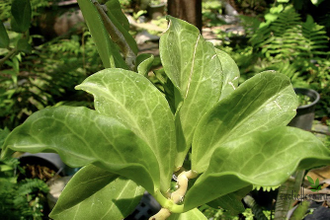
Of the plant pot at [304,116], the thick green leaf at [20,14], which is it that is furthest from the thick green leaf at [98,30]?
the plant pot at [304,116]

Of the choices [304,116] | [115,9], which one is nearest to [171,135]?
[115,9]

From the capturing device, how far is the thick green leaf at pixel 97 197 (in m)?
0.44

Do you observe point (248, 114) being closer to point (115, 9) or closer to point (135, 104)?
point (135, 104)

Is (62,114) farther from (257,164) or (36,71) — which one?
(36,71)

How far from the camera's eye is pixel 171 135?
Result: 422mm

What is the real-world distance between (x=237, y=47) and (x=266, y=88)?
12.3 feet

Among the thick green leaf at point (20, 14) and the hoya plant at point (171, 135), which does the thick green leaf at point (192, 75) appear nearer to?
the hoya plant at point (171, 135)

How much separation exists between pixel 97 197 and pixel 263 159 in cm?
26

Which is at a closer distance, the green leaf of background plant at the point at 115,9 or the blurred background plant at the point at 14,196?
the green leaf of background plant at the point at 115,9

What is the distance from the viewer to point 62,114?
327 mm

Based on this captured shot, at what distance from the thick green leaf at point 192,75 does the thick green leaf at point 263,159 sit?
13cm

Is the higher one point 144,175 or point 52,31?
point 144,175

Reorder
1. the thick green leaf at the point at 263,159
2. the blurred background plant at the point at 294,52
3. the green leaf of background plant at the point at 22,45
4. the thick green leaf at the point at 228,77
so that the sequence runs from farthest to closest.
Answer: the blurred background plant at the point at 294,52 → the green leaf of background plant at the point at 22,45 → the thick green leaf at the point at 228,77 → the thick green leaf at the point at 263,159

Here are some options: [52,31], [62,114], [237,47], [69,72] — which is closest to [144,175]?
[62,114]
